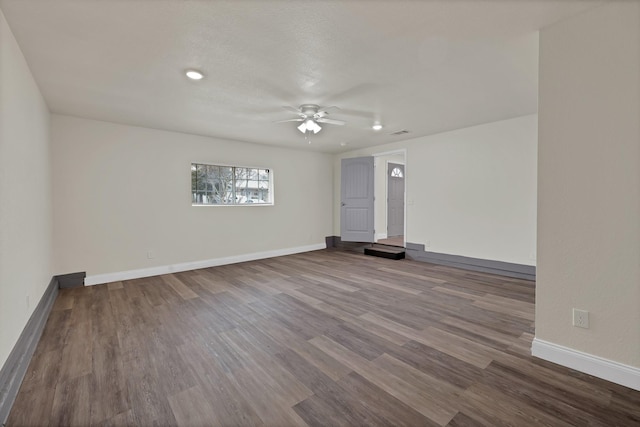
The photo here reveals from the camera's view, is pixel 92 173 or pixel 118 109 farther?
pixel 92 173

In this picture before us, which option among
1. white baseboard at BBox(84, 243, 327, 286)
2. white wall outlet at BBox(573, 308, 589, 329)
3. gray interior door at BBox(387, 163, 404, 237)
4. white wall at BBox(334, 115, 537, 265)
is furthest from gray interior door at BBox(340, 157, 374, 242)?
white wall outlet at BBox(573, 308, 589, 329)

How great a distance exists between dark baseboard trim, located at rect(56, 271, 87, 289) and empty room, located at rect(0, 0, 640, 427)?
1.7 inches

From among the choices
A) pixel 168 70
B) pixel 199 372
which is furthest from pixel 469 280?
pixel 168 70

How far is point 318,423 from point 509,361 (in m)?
1.53

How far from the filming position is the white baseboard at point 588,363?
1.72 metres

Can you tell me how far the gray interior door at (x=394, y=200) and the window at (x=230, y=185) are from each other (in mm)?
3875

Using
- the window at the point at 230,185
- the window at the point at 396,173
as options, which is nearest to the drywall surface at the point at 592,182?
the window at the point at 230,185

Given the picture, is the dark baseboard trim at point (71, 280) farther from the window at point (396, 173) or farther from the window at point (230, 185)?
the window at point (396, 173)

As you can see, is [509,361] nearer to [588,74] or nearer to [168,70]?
[588,74]

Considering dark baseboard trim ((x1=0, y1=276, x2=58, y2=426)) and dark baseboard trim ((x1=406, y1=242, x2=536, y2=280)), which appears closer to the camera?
dark baseboard trim ((x1=0, y1=276, x2=58, y2=426))

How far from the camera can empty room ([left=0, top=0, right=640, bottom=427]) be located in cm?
170

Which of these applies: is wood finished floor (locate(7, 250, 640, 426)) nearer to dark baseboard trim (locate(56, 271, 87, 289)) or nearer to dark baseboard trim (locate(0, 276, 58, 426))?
dark baseboard trim (locate(0, 276, 58, 426))

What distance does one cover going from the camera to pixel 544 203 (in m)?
2.04

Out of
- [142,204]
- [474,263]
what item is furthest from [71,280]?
[474,263]
